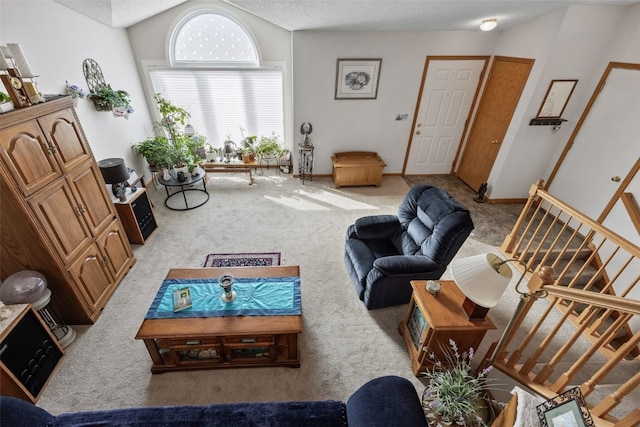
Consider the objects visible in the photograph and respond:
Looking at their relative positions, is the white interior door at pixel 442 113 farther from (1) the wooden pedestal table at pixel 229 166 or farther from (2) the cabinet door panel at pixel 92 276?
(2) the cabinet door panel at pixel 92 276

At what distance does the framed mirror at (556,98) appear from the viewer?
11.7 feet

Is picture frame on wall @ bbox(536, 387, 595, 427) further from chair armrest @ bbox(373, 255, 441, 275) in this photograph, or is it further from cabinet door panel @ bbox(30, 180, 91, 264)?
cabinet door panel @ bbox(30, 180, 91, 264)

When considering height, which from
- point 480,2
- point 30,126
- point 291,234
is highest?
point 480,2

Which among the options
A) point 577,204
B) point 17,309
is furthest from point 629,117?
point 17,309

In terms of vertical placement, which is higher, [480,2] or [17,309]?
[480,2]

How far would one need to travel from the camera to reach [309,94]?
4.41 metres

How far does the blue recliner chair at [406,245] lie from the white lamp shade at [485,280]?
87 centimetres

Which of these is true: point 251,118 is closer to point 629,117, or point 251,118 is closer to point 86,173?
point 86,173

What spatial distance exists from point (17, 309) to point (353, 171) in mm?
4011

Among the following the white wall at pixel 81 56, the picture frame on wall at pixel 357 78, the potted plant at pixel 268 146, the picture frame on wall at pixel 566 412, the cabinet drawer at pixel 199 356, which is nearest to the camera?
A: the picture frame on wall at pixel 566 412

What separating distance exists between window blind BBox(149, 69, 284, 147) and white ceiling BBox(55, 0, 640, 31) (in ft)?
2.99

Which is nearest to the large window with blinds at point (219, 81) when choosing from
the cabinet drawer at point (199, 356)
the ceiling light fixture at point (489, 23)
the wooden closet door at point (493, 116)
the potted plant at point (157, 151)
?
the potted plant at point (157, 151)

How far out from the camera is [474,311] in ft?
6.16

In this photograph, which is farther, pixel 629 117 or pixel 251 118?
pixel 251 118
